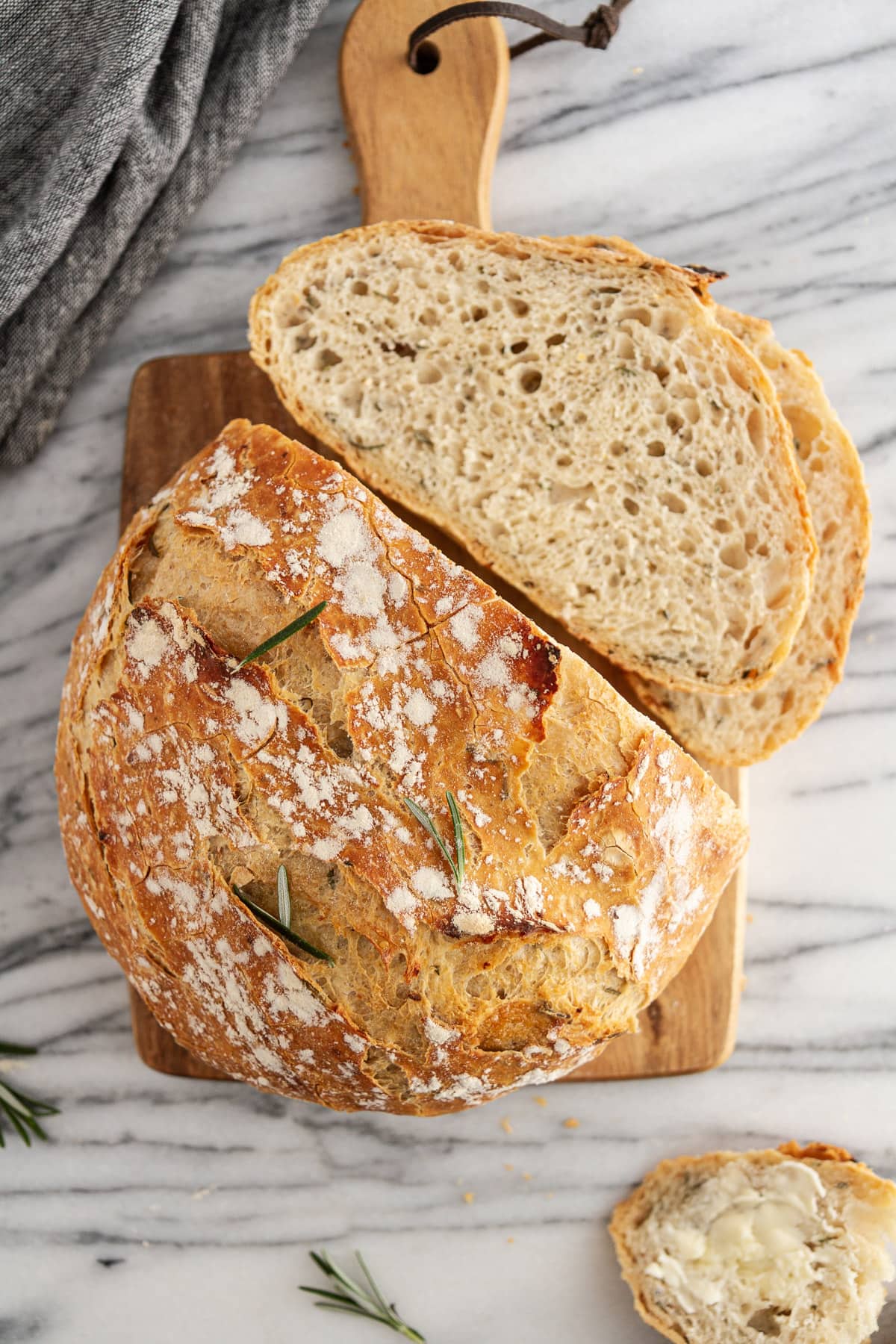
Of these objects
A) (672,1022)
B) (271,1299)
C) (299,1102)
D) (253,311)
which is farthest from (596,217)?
(271,1299)

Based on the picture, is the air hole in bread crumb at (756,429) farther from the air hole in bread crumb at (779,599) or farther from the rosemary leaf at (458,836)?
the rosemary leaf at (458,836)

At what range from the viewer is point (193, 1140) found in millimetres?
2402

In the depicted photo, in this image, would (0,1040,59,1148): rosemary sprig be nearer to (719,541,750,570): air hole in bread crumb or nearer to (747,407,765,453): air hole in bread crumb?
(719,541,750,570): air hole in bread crumb

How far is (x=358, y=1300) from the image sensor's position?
2.35 m

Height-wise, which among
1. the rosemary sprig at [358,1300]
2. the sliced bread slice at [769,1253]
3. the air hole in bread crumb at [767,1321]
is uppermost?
the sliced bread slice at [769,1253]

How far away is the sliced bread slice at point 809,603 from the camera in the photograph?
210 cm

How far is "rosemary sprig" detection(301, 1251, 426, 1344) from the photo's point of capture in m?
2.29

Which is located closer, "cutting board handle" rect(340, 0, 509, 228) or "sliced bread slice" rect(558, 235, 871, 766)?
"sliced bread slice" rect(558, 235, 871, 766)

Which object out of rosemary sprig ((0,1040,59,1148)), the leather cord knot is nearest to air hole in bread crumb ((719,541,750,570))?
the leather cord knot

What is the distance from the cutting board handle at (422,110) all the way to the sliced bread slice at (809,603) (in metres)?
0.65

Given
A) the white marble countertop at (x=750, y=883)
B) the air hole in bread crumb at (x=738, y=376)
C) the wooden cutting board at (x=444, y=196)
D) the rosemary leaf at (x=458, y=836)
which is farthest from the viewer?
the white marble countertop at (x=750, y=883)

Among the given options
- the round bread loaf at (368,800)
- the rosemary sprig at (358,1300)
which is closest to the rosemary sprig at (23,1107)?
the rosemary sprig at (358,1300)

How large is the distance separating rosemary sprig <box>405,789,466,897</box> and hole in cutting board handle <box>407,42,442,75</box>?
5.30 ft

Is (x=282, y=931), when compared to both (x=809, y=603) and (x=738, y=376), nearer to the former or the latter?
Result: (x=809, y=603)
